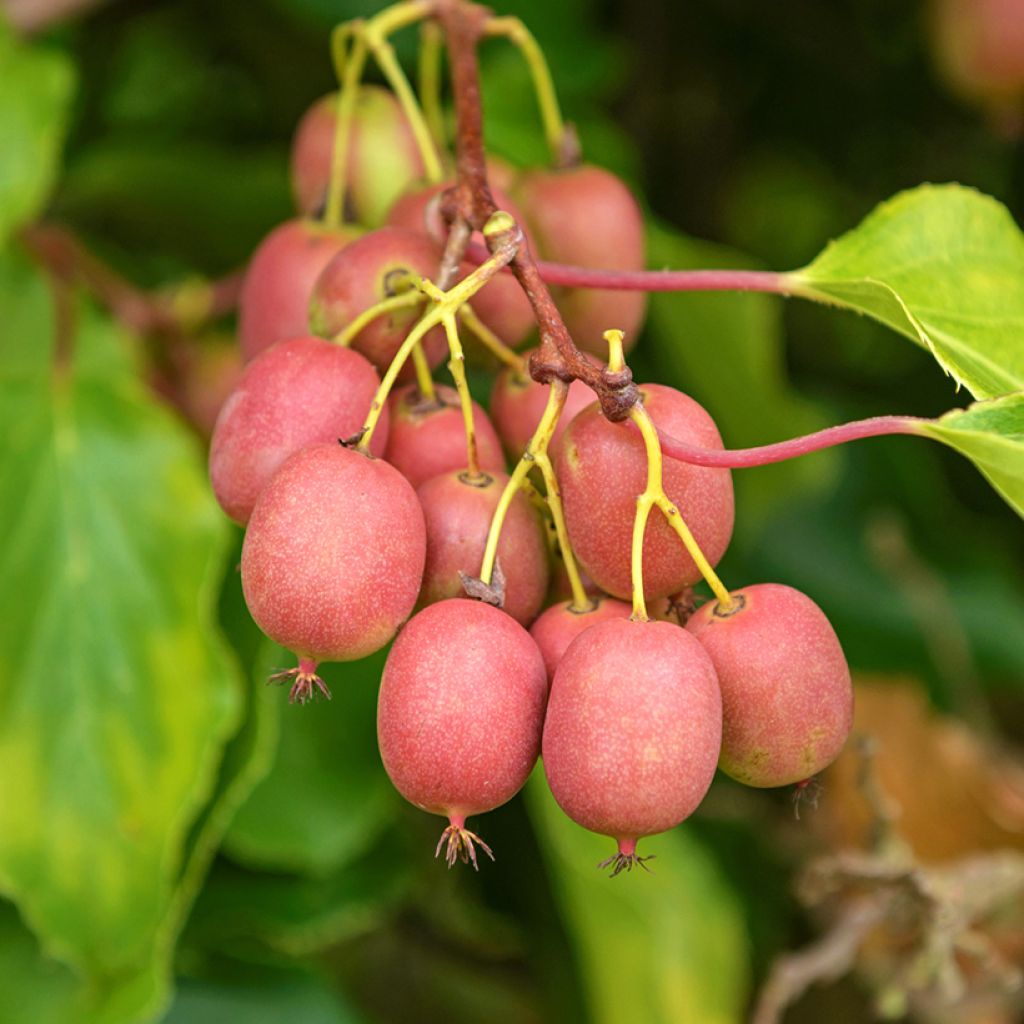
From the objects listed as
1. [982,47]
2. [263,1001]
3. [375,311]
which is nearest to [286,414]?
[375,311]

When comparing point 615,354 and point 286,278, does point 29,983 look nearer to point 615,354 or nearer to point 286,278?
point 286,278

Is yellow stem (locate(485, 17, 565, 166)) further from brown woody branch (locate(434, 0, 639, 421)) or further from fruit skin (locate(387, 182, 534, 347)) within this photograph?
fruit skin (locate(387, 182, 534, 347))

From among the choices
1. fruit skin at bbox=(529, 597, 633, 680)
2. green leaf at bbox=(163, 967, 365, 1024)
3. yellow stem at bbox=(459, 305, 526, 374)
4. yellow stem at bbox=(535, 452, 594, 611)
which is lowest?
green leaf at bbox=(163, 967, 365, 1024)

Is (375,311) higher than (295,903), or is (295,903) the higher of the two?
(375,311)

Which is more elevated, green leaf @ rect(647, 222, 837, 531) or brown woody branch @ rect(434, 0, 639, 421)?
brown woody branch @ rect(434, 0, 639, 421)

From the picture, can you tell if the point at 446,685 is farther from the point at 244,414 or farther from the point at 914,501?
the point at 914,501

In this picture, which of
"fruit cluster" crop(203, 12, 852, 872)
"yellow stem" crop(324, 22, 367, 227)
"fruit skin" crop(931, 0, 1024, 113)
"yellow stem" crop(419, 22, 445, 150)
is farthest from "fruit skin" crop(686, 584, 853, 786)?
"fruit skin" crop(931, 0, 1024, 113)

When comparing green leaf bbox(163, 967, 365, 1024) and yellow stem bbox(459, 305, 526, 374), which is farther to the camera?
green leaf bbox(163, 967, 365, 1024)
